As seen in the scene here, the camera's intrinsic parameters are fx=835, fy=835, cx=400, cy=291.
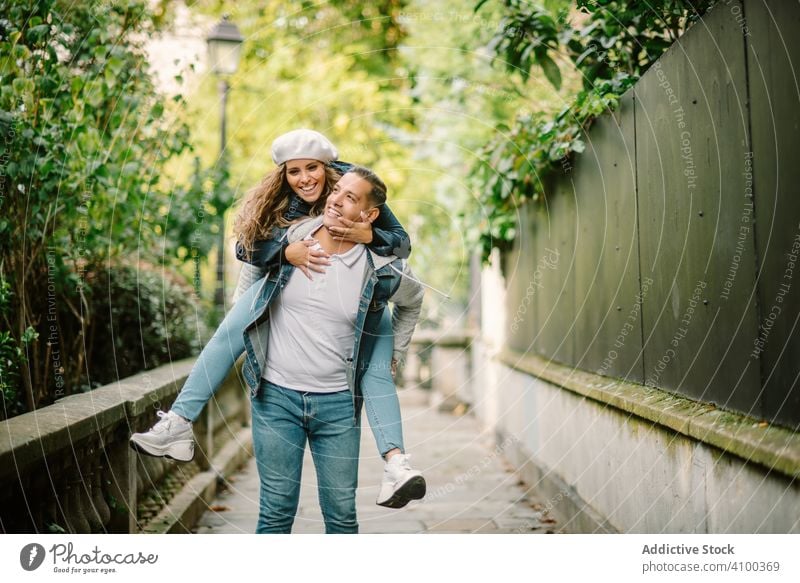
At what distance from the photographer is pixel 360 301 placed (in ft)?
8.80

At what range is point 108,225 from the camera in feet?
15.6

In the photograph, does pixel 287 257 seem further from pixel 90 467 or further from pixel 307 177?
pixel 90 467

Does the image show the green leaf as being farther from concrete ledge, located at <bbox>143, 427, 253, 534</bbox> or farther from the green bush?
concrete ledge, located at <bbox>143, 427, 253, 534</bbox>

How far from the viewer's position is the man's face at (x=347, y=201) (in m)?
2.71

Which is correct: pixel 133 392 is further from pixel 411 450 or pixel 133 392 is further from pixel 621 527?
pixel 411 450

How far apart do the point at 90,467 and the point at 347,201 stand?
1.52m

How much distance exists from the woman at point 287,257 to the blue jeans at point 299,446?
0.11 metres

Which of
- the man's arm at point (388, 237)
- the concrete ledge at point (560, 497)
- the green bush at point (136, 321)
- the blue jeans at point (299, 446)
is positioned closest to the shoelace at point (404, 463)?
the blue jeans at point (299, 446)

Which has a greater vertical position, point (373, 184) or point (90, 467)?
point (373, 184)

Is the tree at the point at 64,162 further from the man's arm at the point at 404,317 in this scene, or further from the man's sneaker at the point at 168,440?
the man's arm at the point at 404,317

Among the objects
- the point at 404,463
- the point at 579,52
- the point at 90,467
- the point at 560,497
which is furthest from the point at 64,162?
the point at 560,497

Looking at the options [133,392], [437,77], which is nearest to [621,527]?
[133,392]

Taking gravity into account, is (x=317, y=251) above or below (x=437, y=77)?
below

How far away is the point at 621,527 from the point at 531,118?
2.34 m
